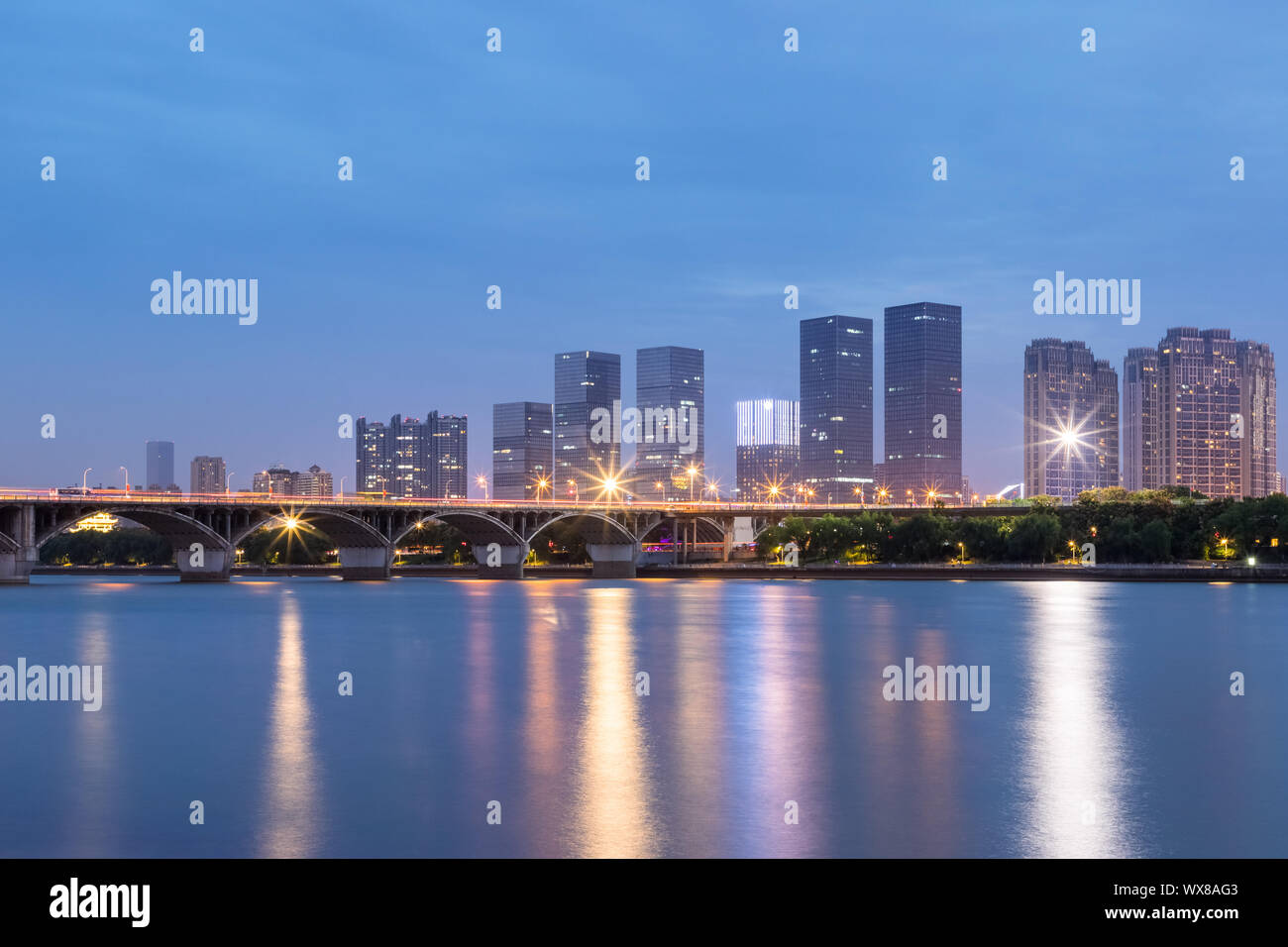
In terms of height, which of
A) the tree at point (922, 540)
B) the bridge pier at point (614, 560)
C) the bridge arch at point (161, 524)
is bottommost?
the bridge pier at point (614, 560)

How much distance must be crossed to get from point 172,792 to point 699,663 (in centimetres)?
2664

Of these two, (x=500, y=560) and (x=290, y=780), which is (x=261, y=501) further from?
(x=290, y=780)

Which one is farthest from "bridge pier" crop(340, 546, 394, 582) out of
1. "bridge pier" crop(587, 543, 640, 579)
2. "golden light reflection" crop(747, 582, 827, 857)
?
"golden light reflection" crop(747, 582, 827, 857)

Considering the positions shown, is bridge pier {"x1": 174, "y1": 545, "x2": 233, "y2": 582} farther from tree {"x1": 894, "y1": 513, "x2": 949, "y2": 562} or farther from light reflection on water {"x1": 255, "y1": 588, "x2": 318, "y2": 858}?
light reflection on water {"x1": 255, "y1": 588, "x2": 318, "y2": 858}

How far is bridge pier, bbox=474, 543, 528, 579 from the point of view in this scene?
145125 millimetres

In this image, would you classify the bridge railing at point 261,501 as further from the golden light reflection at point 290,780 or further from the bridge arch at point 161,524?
the golden light reflection at point 290,780

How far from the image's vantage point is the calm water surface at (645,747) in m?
19.5

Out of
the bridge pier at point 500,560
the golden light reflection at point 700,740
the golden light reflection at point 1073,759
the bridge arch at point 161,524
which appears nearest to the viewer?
the golden light reflection at point 1073,759

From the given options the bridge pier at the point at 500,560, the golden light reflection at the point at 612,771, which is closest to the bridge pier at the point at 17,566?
the bridge pier at the point at 500,560

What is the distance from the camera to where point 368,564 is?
13550 centimetres

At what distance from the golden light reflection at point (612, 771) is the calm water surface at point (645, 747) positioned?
0.33ft

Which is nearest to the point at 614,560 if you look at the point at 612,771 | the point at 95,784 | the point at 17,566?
the point at 17,566

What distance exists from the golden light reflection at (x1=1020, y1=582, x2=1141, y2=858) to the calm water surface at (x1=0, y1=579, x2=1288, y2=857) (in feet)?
0.34

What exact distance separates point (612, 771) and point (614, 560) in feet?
454
